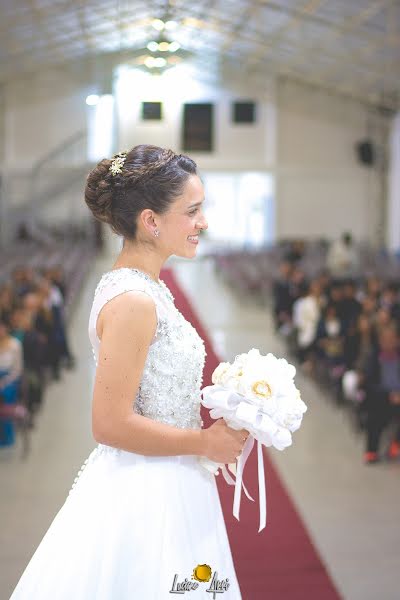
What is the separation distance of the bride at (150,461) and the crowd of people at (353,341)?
5189 mm

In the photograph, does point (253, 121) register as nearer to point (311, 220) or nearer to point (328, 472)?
point (311, 220)

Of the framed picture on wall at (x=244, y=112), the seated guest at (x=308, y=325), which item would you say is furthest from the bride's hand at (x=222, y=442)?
the framed picture on wall at (x=244, y=112)

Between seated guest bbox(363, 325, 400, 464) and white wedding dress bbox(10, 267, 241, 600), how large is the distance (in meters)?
5.16

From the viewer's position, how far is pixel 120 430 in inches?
76.8

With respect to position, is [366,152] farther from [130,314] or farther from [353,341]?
[130,314]

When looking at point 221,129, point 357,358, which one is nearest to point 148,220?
point 357,358

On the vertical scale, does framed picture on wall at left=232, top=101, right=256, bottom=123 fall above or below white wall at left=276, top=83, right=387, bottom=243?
above

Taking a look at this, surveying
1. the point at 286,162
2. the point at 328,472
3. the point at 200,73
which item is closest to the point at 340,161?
the point at 286,162

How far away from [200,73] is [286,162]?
12.6 ft

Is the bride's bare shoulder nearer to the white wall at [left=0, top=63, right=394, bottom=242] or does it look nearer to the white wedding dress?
the white wedding dress

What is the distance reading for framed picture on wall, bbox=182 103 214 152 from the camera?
25.9 meters

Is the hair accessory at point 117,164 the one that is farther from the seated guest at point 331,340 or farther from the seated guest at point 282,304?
the seated guest at point 282,304

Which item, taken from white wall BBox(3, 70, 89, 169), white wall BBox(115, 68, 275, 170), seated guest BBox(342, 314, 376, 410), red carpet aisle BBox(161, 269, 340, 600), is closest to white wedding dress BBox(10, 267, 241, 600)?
red carpet aisle BBox(161, 269, 340, 600)

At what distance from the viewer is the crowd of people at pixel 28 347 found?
731 centimetres
